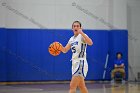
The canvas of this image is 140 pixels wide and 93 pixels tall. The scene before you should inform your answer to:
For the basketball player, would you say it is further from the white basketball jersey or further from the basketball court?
the basketball court

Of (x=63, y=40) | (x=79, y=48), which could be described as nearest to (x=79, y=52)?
(x=79, y=48)

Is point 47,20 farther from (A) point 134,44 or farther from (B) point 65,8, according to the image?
(A) point 134,44

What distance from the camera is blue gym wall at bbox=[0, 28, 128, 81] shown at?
1948 cm

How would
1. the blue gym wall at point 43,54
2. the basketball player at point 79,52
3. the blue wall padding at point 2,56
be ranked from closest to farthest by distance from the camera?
the basketball player at point 79,52
the blue wall padding at point 2,56
the blue gym wall at point 43,54

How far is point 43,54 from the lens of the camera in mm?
19859

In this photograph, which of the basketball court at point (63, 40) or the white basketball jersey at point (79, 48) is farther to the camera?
the basketball court at point (63, 40)

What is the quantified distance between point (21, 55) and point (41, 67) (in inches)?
53.7

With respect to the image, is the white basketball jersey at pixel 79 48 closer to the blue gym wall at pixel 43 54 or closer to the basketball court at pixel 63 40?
the basketball court at pixel 63 40

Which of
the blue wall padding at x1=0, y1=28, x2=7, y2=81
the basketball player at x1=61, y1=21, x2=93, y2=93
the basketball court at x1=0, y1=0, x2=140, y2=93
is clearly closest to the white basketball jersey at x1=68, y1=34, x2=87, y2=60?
the basketball player at x1=61, y1=21, x2=93, y2=93

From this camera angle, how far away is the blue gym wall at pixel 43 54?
63.9 feet

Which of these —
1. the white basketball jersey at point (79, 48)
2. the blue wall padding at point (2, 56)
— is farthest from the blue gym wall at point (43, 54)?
the white basketball jersey at point (79, 48)

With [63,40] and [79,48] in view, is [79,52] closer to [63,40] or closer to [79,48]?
[79,48]

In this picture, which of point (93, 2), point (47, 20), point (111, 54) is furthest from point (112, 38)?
point (47, 20)

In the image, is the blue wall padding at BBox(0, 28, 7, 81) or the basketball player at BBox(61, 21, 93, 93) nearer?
the basketball player at BBox(61, 21, 93, 93)
